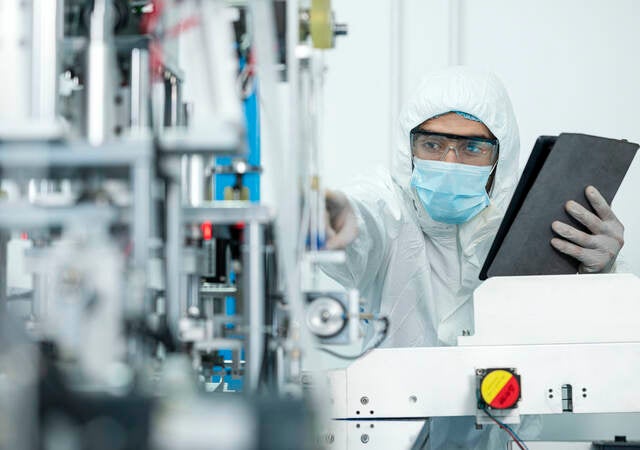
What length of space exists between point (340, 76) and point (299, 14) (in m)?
1.76

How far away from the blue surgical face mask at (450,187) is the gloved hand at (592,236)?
25 centimetres

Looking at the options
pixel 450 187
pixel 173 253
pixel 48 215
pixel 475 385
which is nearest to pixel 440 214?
pixel 450 187

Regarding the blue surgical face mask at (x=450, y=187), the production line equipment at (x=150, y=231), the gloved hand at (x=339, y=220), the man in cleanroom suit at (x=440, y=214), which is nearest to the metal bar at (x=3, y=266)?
the production line equipment at (x=150, y=231)

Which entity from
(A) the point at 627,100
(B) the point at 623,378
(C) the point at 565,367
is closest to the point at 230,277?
(C) the point at 565,367

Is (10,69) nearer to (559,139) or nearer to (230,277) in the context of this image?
(230,277)

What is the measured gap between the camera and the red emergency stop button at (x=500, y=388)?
1.60 metres

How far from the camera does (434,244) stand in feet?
7.54

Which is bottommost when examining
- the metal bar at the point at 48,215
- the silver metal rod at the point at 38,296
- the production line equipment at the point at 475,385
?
the production line equipment at the point at 475,385

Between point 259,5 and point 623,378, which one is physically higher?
point 259,5

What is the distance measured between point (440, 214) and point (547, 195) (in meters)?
0.35

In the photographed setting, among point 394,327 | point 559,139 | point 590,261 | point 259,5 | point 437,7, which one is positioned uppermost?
point 437,7

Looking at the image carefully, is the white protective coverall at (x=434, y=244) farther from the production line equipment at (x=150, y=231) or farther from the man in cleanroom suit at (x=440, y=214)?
the production line equipment at (x=150, y=231)

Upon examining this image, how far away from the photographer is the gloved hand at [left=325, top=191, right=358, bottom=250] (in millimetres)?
1523

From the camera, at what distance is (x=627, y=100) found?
2957 mm
